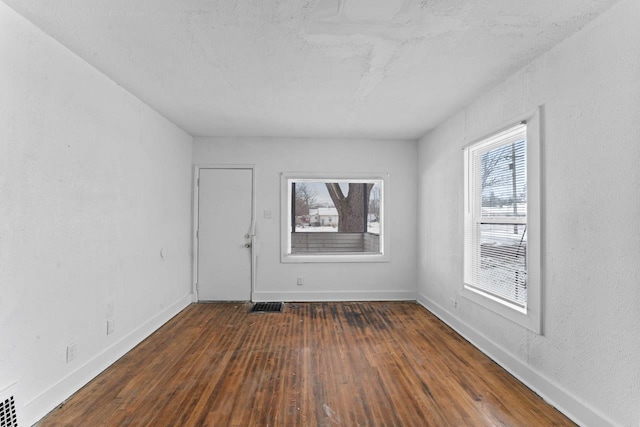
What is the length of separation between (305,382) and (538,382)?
1687 mm

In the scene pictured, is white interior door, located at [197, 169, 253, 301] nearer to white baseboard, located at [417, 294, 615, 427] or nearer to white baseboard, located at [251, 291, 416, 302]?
white baseboard, located at [251, 291, 416, 302]

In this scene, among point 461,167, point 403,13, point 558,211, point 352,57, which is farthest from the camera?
point 461,167

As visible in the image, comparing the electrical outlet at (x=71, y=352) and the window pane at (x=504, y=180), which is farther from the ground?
the window pane at (x=504, y=180)

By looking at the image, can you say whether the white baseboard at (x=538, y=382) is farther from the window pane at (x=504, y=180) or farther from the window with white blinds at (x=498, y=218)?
the window pane at (x=504, y=180)

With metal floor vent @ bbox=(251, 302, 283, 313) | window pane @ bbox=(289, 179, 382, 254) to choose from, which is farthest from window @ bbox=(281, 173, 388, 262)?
metal floor vent @ bbox=(251, 302, 283, 313)

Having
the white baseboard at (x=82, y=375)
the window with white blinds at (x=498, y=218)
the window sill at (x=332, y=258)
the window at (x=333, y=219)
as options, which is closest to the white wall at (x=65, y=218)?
the white baseboard at (x=82, y=375)

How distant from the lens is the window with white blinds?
2.77 meters

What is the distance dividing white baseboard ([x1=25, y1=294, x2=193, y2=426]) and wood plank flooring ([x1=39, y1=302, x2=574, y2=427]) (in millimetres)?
61

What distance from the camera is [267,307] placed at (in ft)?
15.3

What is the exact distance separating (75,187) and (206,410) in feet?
6.06

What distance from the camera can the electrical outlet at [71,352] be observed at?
2400mm

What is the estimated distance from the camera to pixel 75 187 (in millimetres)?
2492

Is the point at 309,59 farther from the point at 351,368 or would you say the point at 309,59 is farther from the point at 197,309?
the point at 197,309

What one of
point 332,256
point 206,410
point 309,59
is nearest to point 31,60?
point 309,59
